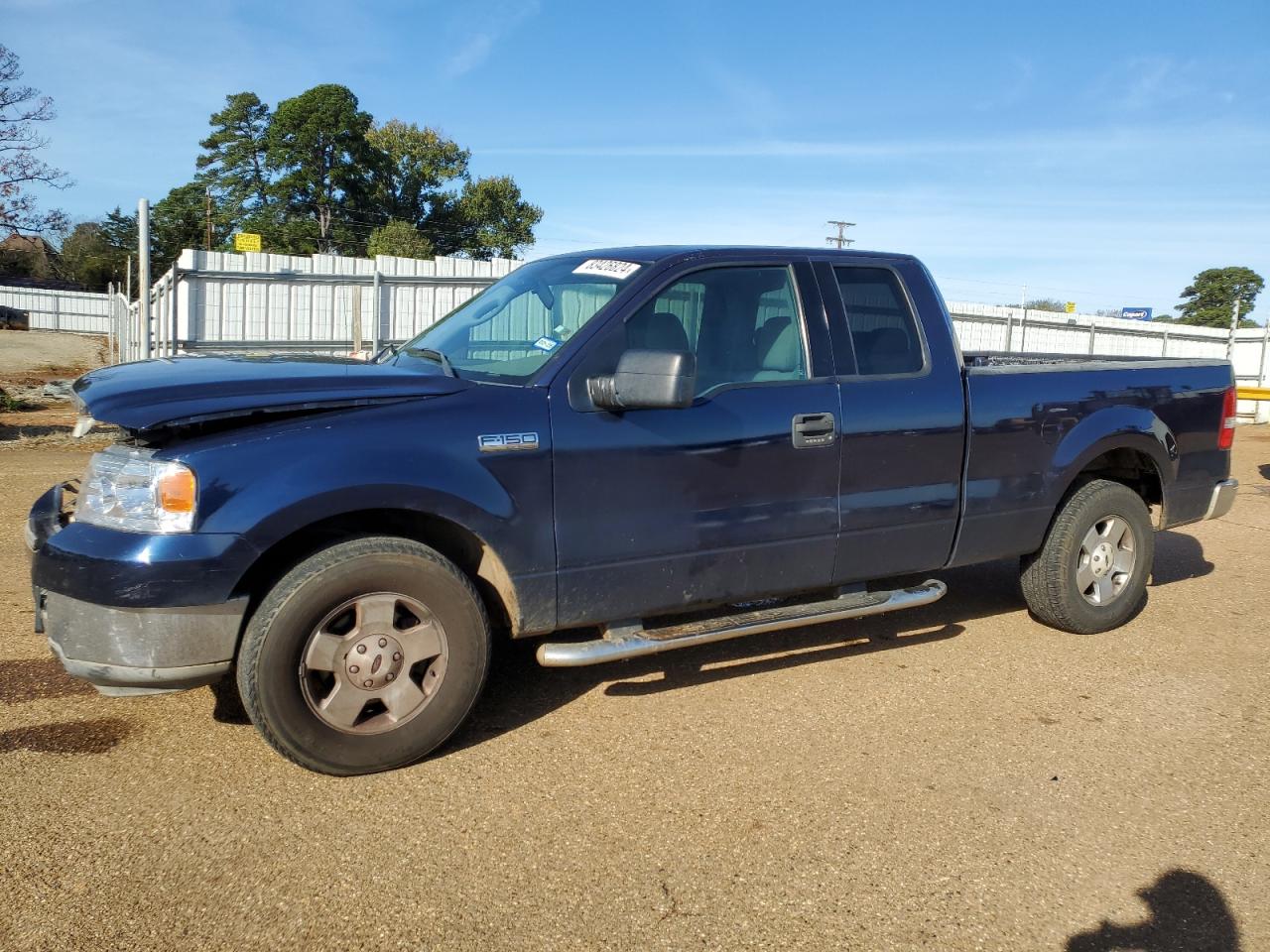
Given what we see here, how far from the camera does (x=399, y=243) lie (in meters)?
43.2

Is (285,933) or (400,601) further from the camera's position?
(400,601)

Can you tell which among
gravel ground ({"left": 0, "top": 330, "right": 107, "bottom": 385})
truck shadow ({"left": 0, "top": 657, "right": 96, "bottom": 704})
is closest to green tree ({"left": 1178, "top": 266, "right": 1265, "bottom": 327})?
gravel ground ({"left": 0, "top": 330, "right": 107, "bottom": 385})

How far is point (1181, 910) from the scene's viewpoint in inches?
112

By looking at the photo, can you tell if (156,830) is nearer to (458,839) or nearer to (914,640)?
(458,839)

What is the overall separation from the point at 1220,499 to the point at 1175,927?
3.70 m

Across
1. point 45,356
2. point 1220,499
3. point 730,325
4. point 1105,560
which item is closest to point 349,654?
point 730,325

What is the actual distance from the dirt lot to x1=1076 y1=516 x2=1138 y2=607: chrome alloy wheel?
60cm

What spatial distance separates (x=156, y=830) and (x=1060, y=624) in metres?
4.34

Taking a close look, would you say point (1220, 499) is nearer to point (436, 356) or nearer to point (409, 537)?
point (436, 356)

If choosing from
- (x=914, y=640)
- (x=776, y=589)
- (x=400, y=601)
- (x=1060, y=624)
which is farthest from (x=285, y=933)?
(x=1060, y=624)

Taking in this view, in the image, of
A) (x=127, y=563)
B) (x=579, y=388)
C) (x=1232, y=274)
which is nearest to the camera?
(x=127, y=563)

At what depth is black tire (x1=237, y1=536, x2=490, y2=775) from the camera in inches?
128

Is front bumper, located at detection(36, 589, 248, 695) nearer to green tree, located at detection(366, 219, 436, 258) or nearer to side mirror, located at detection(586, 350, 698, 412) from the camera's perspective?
side mirror, located at detection(586, 350, 698, 412)

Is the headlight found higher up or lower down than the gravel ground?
lower down
